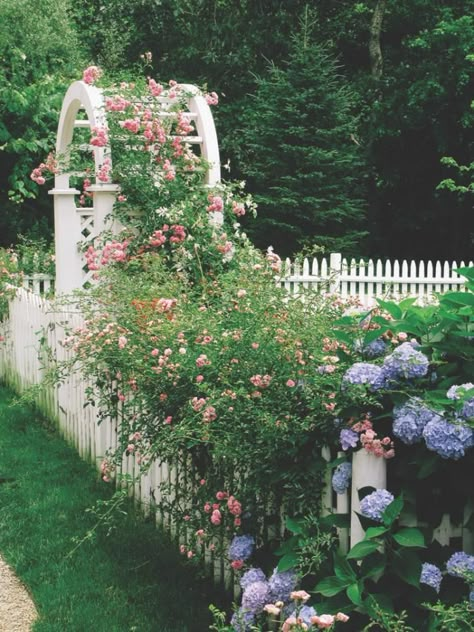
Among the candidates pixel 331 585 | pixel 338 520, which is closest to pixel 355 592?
pixel 331 585

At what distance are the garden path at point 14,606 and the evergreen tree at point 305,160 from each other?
1348cm

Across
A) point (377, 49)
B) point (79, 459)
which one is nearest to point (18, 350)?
point (79, 459)

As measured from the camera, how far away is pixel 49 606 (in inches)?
159

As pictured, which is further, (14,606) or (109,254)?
(109,254)

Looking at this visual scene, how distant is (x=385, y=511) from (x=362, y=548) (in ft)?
0.46

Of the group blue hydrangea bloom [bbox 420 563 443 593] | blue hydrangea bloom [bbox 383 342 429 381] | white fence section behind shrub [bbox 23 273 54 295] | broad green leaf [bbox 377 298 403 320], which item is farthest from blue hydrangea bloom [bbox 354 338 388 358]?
white fence section behind shrub [bbox 23 273 54 295]

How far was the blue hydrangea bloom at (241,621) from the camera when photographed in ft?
9.50

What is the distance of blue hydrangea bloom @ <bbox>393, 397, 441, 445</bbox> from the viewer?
290cm

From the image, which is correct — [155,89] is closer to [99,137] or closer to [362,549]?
[99,137]

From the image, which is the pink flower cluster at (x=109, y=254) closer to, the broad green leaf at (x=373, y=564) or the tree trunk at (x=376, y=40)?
the broad green leaf at (x=373, y=564)

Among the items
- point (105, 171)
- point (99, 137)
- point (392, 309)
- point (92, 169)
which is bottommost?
point (392, 309)

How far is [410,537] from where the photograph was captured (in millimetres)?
2850

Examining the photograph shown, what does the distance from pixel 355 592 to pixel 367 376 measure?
717mm

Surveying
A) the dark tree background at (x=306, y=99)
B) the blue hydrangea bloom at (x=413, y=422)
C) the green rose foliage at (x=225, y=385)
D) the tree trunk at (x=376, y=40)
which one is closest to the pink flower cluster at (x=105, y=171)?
the green rose foliage at (x=225, y=385)
